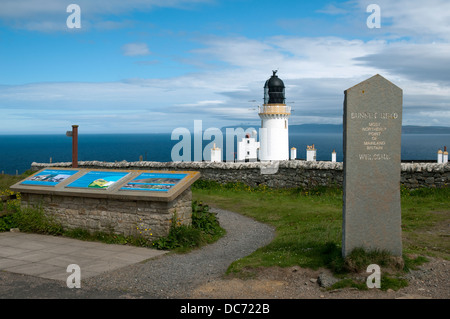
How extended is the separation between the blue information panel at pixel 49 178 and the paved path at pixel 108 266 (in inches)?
59.7

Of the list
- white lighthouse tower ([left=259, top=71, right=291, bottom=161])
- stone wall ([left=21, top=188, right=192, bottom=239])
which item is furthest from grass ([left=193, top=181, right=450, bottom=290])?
white lighthouse tower ([left=259, top=71, right=291, bottom=161])

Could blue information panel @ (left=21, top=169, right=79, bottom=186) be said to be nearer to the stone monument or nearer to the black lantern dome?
the stone monument

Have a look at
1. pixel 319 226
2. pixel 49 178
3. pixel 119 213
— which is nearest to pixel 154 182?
pixel 119 213

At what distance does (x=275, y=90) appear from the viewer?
34250mm

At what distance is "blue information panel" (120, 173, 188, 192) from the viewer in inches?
399

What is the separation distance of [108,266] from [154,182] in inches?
109

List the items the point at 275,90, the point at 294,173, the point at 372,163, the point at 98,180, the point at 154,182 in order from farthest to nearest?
the point at 275,90
the point at 294,173
the point at 98,180
the point at 154,182
the point at 372,163

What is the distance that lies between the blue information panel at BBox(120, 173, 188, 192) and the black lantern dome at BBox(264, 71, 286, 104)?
80.5 feet

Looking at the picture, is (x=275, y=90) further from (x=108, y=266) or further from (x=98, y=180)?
(x=108, y=266)

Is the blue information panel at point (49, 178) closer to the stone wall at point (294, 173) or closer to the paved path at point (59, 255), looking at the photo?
the paved path at point (59, 255)

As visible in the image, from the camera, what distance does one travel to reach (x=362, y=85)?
7.21 meters

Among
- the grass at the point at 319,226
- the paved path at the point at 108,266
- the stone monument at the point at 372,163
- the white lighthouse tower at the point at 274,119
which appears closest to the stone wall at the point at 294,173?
the grass at the point at 319,226

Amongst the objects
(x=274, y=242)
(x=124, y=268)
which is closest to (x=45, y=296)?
(x=124, y=268)

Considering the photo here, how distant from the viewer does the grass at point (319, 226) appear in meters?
7.30
